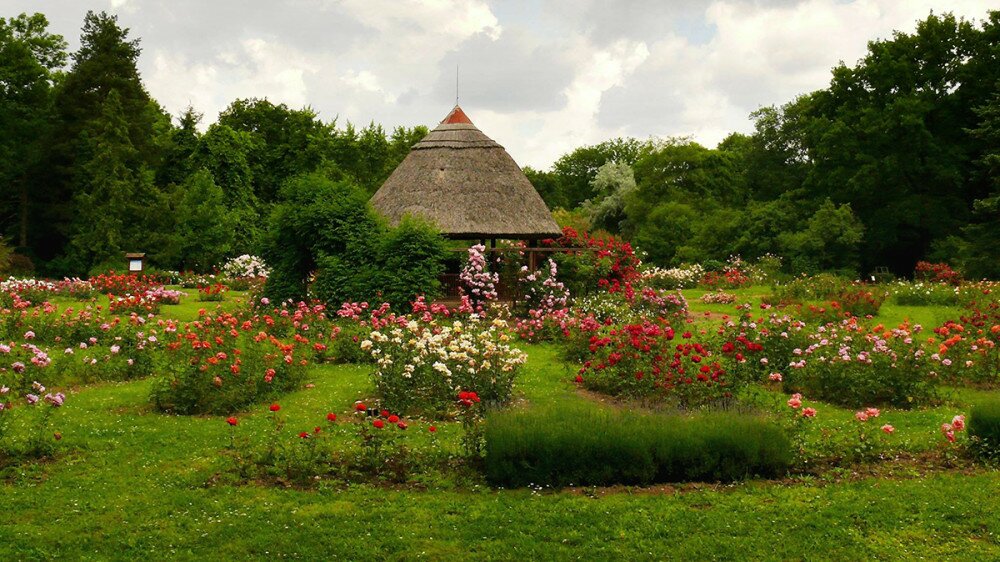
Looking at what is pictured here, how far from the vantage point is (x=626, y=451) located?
7922 mm

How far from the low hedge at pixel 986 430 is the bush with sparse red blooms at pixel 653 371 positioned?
2551 millimetres

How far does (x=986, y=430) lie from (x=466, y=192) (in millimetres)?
16597

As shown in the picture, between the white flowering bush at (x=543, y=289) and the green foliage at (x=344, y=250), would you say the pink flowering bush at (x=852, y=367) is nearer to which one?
the white flowering bush at (x=543, y=289)

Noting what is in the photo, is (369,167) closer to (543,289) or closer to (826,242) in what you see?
(826,242)

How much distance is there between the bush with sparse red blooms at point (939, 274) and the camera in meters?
28.8

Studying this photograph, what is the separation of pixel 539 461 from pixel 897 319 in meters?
15.9

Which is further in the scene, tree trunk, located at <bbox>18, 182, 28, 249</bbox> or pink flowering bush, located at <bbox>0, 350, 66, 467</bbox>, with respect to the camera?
tree trunk, located at <bbox>18, 182, 28, 249</bbox>

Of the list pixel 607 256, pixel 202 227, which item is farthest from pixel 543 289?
pixel 202 227

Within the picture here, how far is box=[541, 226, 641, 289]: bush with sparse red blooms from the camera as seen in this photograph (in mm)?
21609

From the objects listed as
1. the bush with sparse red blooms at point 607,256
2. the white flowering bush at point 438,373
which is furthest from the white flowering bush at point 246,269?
the white flowering bush at point 438,373

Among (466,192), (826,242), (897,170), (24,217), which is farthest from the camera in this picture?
(24,217)

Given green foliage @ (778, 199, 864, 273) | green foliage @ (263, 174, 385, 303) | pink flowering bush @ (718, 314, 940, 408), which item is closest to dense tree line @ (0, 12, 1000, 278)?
Answer: green foliage @ (778, 199, 864, 273)

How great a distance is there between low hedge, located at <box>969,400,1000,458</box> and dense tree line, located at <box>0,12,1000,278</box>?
25.1m

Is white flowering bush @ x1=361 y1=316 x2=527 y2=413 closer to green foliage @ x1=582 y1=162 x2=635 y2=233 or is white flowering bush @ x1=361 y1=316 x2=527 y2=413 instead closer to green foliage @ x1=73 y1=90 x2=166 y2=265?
green foliage @ x1=73 y1=90 x2=166 y2=265
